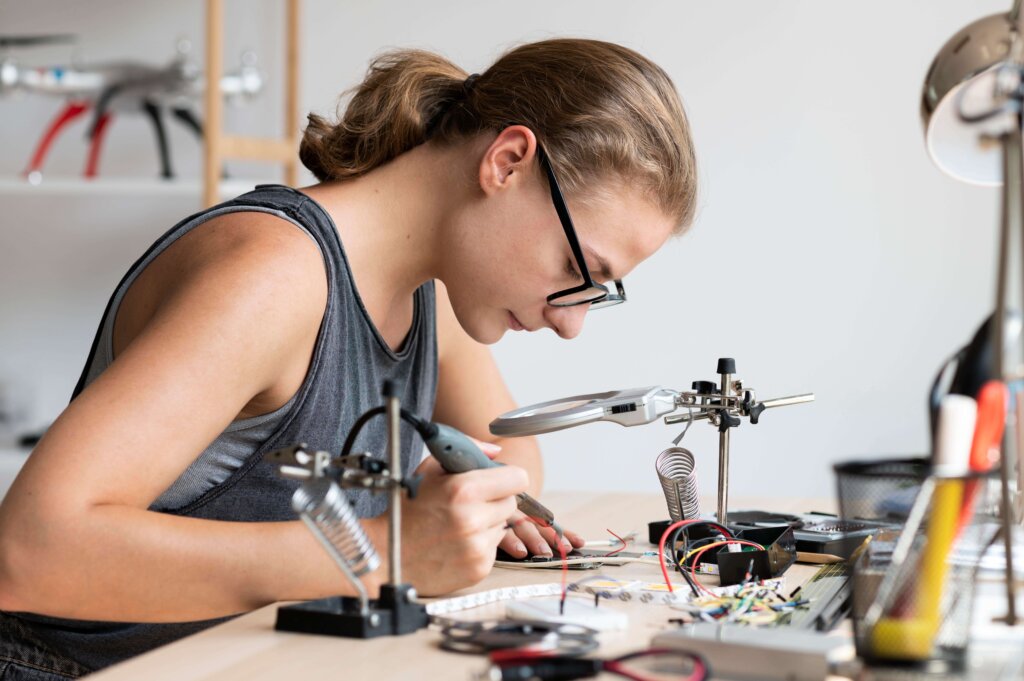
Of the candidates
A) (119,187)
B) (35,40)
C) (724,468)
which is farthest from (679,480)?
(35,40)

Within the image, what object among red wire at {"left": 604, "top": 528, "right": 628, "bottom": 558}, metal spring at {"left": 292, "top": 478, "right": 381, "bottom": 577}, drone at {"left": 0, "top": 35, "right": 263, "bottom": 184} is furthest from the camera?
drone at {"left": 0, "top": 35, "right": 263, "bottom": 184}

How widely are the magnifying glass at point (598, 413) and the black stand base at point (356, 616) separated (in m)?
0.31

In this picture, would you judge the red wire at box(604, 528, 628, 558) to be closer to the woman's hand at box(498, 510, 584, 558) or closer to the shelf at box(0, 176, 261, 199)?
the woman's hand at box(498, 510, 584, 558)

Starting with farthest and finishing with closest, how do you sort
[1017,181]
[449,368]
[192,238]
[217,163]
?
[217,163] → [449,368] → [192,238] → [1017,181]

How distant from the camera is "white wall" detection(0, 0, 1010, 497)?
8.23ft

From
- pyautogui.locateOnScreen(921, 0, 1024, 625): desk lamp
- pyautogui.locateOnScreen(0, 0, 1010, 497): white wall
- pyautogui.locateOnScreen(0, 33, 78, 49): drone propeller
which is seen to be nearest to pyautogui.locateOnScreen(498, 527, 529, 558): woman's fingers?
pyautogui.locateOnScreen(921, 0, 1024, 625): desk lamp

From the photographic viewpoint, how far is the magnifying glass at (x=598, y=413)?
43.1 inches

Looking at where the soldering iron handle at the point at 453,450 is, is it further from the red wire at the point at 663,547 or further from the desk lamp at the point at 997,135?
the desk lamp at the point at 997,135

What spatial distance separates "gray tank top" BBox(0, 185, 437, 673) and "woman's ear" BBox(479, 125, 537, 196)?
0.18 m

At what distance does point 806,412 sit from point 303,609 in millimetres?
1961

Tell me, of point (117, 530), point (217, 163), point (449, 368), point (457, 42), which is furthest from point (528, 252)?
point (457, 42)

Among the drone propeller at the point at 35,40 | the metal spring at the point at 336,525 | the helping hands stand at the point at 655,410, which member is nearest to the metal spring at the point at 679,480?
the helping hands stand at the point at 655,410

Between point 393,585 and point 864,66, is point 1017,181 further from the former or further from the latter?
point 864,66

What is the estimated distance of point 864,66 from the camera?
2.53 m
